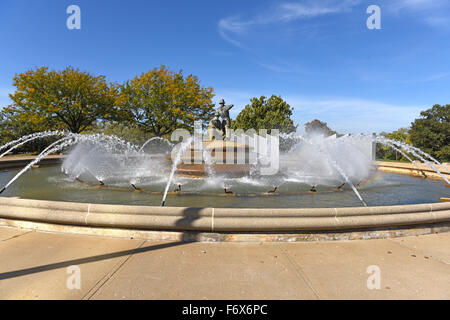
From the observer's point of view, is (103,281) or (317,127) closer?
(103,281)

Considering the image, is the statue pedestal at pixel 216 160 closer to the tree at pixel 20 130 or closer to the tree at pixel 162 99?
the tree at pixel 162 99

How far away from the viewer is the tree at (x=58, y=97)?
27.8m

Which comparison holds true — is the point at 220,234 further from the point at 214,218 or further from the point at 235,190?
the point at 235,190

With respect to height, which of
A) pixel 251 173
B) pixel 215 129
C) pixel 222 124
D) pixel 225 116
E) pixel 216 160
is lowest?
pixel 251 173

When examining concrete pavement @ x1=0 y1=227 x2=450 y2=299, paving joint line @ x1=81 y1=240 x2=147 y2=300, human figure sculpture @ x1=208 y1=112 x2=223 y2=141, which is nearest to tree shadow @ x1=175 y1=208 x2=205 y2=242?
concrete pavement @ x1=0 y1=227 x2=450 y2=299

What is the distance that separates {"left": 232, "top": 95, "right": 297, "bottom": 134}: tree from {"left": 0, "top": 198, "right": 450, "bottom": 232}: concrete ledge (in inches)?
1628

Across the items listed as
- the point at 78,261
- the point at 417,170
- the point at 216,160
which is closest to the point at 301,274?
the point at 78,261

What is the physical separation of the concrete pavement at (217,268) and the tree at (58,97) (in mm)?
30411

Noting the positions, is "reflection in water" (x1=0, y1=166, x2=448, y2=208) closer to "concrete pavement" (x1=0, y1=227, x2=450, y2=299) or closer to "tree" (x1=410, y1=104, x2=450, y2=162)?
"concrete pavement" (x1=0, y1=227, x2=450, y2=299)

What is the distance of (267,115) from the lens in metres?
46.4

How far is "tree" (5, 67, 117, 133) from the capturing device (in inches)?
1095

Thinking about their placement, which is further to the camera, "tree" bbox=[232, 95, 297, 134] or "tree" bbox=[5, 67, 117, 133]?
"tree" bbox=[232, 95, 297, 134]

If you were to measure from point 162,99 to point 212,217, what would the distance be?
31791 millimetres

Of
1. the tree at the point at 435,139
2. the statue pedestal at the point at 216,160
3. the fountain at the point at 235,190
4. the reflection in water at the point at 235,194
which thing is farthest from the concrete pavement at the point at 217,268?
the tree at the point at 435,139
